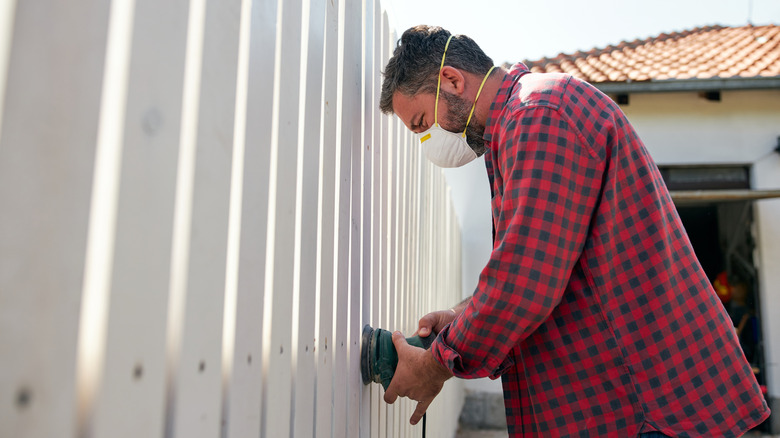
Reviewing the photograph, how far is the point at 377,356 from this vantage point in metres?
1.78

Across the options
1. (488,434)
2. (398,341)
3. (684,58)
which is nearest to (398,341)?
(398,341)

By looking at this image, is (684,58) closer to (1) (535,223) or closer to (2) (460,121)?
(2) (460,121)

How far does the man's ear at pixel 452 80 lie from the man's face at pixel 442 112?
17 mm

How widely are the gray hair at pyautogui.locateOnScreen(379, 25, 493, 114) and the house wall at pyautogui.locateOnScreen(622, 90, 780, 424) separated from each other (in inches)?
255

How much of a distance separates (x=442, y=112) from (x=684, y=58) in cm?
832

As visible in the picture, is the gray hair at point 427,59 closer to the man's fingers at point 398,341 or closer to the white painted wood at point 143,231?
the man's fingers at point 398,341

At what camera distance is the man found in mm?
1396

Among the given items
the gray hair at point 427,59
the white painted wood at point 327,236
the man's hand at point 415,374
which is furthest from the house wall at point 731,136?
the white painted wood at point 327,236

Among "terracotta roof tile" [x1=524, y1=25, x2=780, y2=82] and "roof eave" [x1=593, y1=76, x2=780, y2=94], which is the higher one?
"terracotta roof tile" [x1=524, y1=25, x2=780, y2=82]

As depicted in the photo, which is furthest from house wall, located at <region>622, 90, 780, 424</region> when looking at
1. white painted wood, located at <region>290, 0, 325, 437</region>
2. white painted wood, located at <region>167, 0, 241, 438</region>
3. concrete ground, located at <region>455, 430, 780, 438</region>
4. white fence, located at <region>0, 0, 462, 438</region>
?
white painted wood, located at <region>167, 0, 241, 438</region>

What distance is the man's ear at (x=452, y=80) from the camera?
1.78m

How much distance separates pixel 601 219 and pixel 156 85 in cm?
116

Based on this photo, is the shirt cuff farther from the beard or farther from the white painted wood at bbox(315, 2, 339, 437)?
the beard

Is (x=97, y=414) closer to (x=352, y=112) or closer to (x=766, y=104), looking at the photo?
(x=352, y=112)
